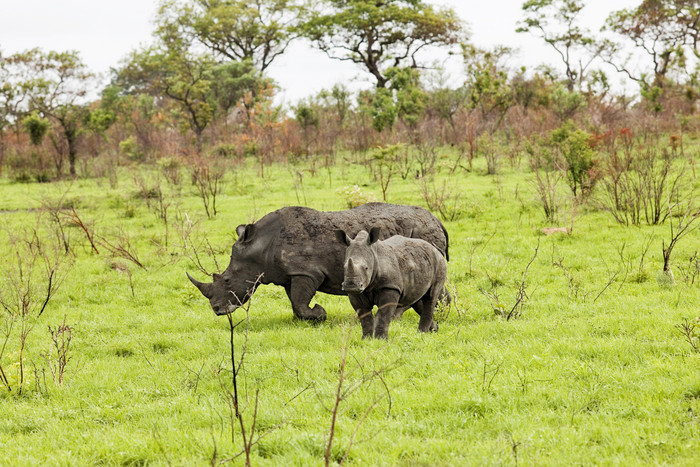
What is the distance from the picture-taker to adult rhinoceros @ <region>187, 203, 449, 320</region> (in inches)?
300

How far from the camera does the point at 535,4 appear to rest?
3859 cm

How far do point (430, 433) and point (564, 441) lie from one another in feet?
3.01

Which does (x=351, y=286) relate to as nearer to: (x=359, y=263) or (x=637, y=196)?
(x=359, y=263)

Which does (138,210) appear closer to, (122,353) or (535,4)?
(122,353)

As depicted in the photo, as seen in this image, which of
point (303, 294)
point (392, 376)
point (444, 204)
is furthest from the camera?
point (444, 204)

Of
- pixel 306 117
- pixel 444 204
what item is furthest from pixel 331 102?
pixel 444 204

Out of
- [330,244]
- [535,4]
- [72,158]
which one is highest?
[535,4]

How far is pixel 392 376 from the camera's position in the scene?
5.67m

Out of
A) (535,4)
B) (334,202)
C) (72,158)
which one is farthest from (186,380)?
(535,4)

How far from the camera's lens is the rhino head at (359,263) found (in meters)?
5.89

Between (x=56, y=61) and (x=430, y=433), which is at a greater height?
(x=56, y=61)

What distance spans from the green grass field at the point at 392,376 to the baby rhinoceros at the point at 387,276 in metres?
0.33

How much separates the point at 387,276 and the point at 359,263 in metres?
0.48

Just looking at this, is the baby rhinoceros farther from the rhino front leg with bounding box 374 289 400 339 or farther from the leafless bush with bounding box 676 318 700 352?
the leafless bush with bounding box 676 318 700 352
